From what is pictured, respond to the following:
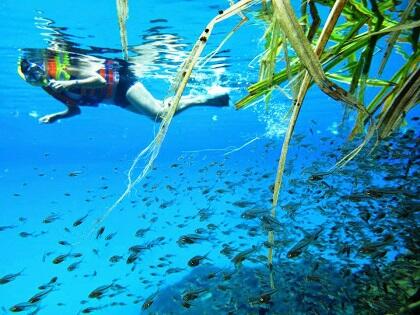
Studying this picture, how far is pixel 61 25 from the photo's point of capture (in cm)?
1239

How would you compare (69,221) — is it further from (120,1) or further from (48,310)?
(120,1)

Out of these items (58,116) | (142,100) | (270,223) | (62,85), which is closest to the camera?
(270,223)

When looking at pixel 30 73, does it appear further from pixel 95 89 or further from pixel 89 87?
pixel 89 87

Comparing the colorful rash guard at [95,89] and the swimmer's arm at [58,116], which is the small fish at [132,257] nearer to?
the swimmer's arm at [58,116]

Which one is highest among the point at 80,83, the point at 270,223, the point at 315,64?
the point at 80,83

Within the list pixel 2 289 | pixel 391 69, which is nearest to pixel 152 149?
pixel 2 289

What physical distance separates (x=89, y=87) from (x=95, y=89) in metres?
0.71

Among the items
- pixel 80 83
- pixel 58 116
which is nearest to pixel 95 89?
pixel 80 83

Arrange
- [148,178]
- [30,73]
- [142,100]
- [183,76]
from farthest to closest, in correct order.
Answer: [148,178] → [30,73] → [142,100] → [183,76]

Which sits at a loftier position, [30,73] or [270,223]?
[30,73]

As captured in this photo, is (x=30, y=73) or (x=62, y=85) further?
(x=30, y=73)

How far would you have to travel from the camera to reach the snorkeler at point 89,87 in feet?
39.0

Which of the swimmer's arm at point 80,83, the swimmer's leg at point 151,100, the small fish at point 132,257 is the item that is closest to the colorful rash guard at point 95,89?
the swimmer's arm at point 80,83

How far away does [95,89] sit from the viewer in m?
13.2
